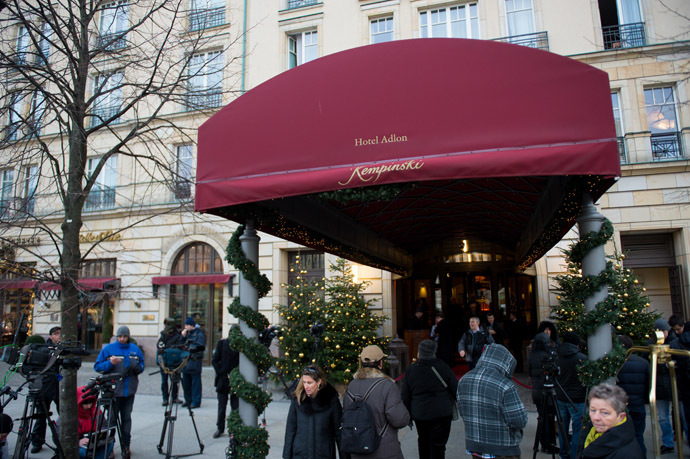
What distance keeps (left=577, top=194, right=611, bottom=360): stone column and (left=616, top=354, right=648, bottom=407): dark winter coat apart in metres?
2.30

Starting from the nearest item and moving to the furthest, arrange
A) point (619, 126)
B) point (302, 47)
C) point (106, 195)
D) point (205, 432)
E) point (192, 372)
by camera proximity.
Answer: point (205, 432) → point (192, 372) → point (619, 126) → point (302, 47) → point (106, 195)

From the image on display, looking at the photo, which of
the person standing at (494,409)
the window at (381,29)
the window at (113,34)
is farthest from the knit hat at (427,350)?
the window at (381,29)

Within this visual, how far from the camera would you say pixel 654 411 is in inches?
139

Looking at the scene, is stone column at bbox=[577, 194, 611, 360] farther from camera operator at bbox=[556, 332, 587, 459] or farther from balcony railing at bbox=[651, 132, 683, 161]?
balcony railing at bbox=[651, 132, 683, 161]

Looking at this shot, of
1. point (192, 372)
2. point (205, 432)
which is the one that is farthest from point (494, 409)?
point (192, 372)

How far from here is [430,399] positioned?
17.5ft

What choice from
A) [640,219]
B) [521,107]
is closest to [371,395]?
[521,107]

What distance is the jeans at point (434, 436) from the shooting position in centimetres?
539

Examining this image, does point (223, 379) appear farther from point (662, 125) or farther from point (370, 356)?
point (662, 125)

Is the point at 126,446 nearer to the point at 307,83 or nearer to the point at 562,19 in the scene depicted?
the point at 307,83

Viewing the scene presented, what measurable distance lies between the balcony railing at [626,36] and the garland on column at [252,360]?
50.3 ft

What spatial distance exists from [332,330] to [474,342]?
339 cm

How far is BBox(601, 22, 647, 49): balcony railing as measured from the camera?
15086mm

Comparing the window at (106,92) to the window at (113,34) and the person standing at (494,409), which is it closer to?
the window at (113,34)
